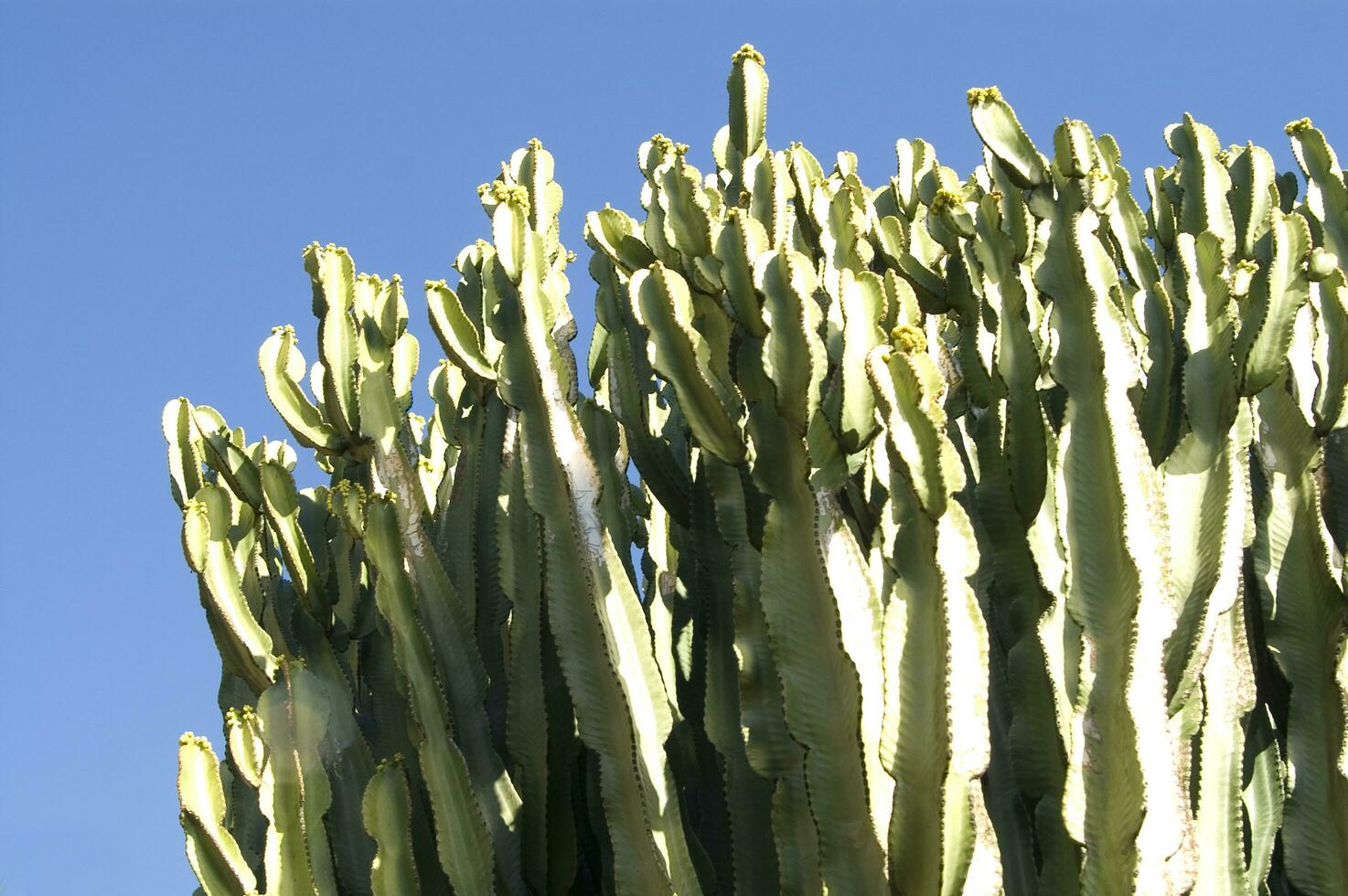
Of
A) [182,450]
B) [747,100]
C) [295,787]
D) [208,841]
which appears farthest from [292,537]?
[747,100]

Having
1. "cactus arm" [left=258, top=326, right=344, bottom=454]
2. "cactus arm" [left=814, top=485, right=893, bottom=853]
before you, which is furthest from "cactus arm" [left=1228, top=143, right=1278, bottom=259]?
"cactus arm" [left=258, top=326, right=344, bottom=454]

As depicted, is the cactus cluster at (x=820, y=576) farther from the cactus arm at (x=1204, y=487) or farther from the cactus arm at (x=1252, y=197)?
the cactus arm at (x=1252, y=197)

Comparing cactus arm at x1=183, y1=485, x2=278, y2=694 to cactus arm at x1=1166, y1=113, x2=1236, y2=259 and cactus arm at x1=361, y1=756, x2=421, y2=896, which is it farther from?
cactus arm at x1=1166, y1=113, x2=1236, y2=259

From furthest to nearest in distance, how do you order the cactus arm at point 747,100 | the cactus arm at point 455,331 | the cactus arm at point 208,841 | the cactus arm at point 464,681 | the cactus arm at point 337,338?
the cactus arm at point 747,100, the cactus arm at point 337,338, the cactus arm at point 455,331, the cactus arm at point 464,681, the cactus arm at point 208,841

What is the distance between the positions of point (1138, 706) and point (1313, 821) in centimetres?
62

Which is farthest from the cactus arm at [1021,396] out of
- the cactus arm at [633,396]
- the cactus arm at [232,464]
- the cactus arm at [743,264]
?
the cactus arm at [232,464]

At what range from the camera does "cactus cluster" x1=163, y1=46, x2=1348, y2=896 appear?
8.57 feet

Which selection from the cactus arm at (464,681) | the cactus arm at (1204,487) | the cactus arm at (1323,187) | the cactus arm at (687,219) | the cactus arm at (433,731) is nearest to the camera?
the cactus arm at (1204,487)

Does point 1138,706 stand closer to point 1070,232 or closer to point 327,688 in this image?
point 1070,232

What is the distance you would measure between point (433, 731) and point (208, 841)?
1.47 feet

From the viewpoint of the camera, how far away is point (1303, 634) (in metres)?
3.09

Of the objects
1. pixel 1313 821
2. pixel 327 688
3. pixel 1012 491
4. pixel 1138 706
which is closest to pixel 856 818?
pixel 1138 706

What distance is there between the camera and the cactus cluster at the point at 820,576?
261 centimetres

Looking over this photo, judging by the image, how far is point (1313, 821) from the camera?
297 cm
